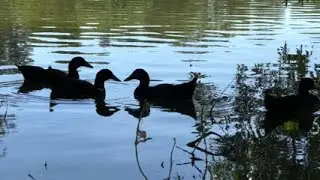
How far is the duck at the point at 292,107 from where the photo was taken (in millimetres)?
11836

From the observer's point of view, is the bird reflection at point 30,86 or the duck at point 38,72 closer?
the bird reflection at point 30,86

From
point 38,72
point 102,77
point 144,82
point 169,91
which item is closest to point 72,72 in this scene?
point 38,72

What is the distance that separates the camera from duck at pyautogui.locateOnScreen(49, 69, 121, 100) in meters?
13.8

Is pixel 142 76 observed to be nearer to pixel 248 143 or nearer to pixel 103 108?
pixel 103 108

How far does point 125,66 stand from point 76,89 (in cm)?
366

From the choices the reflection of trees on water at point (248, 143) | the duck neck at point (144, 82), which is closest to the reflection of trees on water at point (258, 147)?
the reflection of trees on water at point (248, 143)

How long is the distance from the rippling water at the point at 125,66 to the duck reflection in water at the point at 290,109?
704 millimetres

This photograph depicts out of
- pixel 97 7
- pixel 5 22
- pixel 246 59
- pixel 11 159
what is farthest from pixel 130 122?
pixel 97 7

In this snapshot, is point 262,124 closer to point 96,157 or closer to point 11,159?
point 96,157

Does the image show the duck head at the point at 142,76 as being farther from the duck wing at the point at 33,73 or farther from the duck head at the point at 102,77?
the duck wing at the point at 33,73

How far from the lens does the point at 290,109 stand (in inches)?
479

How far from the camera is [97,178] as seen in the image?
807 cm

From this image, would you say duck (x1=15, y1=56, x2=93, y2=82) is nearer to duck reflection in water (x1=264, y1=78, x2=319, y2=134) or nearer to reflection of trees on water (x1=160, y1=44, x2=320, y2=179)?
reflection of trees on water (x1=160, y1=44, x2=320, y2=179)

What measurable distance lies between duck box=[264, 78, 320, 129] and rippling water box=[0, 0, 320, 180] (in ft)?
2.29
